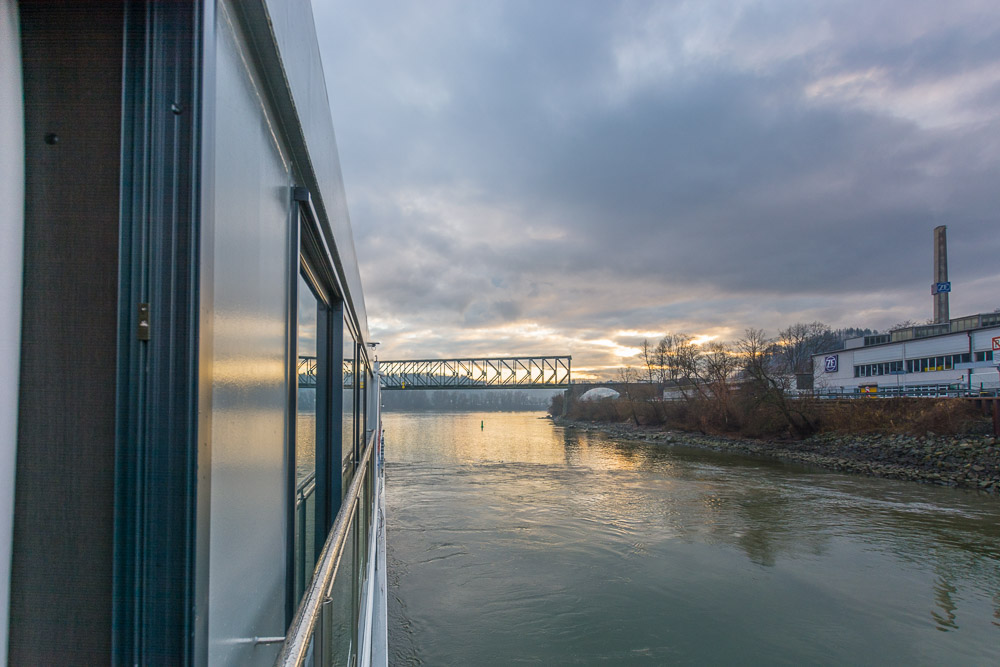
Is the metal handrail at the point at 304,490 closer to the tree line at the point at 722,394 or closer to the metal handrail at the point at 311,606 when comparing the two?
the metal handrail at the point at 311,606

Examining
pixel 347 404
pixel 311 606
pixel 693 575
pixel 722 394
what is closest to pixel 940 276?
pixel 722 394

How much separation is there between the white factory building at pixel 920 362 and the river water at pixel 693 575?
65.1 feet

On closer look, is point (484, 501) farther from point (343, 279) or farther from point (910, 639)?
point (343, 279)

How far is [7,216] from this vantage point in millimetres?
866

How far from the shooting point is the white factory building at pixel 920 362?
1364 inches

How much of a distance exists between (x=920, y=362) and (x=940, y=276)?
80.2ft

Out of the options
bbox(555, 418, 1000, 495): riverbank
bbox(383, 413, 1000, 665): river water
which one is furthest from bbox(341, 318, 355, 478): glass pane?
bbox(555, 418, 1000, 495): riverbank

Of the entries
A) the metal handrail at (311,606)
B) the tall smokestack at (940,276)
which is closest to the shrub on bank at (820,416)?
the metal handrail at (311,606)

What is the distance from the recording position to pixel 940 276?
5847cm

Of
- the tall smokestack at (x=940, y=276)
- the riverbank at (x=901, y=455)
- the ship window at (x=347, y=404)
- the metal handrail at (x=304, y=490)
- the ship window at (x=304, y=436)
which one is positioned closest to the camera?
the ship window at (x=304, y=436)

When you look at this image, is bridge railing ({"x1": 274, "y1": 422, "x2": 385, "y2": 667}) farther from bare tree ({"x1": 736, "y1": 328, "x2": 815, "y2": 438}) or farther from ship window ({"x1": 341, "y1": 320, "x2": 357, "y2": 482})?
bare tree ({"x1": 736, "y1": 328, "x2": 815, "y2": 438})

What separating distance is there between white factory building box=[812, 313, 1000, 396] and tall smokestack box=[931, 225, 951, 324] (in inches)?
542

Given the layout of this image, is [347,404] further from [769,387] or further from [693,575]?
[769,387]

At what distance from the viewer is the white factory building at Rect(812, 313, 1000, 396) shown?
34656 millimetres
